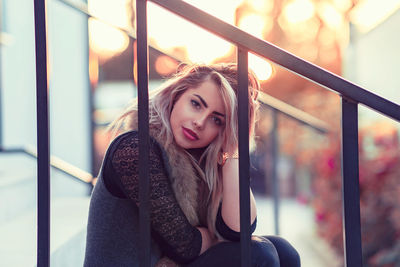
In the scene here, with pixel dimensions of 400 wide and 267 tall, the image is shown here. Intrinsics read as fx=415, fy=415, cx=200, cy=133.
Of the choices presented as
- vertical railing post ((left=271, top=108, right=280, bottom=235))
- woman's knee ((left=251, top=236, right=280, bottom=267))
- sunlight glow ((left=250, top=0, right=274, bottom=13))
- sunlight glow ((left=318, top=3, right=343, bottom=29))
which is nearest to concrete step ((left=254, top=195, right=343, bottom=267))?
vertical railing post ((left=271, top=108, right=280, bottom=235))

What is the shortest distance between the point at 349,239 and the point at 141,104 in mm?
592

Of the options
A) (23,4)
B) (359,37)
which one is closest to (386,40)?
(359,37)

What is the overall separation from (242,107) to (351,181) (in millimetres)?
318

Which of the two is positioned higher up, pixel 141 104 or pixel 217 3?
pixel 217 3

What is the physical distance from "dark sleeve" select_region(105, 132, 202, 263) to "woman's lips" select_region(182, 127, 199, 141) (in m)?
0.14

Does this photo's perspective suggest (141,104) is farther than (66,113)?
No

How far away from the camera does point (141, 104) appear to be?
0.96m

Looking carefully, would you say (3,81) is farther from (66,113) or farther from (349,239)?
(349,239)

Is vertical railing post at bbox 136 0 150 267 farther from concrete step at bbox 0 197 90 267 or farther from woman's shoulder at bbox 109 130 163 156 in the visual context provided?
concrete step at bbox 0 197 90 267

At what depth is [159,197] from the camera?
42.3 inches

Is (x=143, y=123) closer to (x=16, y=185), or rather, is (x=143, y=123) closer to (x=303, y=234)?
(x=16, y=185)

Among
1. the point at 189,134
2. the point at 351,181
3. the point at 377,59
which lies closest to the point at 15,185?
the point at 189,134

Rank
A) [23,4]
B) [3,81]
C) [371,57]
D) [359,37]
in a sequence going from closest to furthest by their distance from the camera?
[3,81], [23,4], [371,57], [359,37]

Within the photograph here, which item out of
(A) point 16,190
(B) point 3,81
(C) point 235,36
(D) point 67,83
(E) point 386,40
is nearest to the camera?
(C) point 235,36
